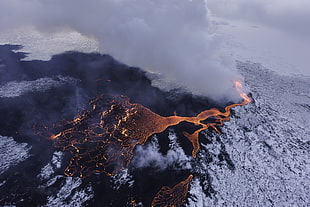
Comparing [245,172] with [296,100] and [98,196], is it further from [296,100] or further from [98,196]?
[296,100]

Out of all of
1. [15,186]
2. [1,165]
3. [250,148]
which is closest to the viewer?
[15,186]

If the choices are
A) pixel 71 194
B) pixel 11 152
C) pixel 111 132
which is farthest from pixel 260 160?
pixel 11 152

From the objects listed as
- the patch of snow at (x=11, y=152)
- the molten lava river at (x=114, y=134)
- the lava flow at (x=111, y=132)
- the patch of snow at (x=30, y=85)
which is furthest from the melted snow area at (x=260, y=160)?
the patch of snow at (x=30, y=85)

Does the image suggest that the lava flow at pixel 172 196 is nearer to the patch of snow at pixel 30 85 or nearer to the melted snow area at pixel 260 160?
the melted snow area at pixel 260 160

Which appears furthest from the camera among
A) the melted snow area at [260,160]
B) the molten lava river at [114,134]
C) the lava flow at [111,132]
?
the lava flow at [111,132]

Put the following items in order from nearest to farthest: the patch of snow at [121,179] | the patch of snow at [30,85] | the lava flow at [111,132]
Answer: the patch of snow at [121,179] < the lava flow at [111,132] < the patch of snow at [30,85]

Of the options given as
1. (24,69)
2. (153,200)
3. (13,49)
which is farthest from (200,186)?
(13,49)
